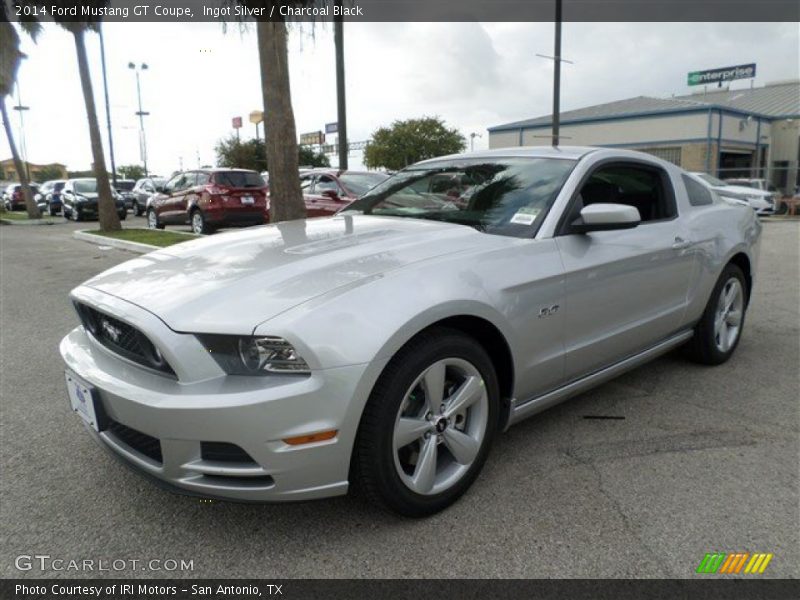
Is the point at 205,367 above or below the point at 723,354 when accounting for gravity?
above

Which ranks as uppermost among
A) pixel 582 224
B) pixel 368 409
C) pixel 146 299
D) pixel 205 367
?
pixel 582 224

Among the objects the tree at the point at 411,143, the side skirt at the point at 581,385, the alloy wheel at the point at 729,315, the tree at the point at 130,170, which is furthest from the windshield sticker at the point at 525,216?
the tree at the point at 130,170

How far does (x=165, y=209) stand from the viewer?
15453 millimetres

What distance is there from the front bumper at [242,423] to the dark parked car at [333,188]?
917 cm

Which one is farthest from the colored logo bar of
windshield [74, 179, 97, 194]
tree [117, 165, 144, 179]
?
tree [117, 165, 144, 179]

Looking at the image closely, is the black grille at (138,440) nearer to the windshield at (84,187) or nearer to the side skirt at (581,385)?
the side skirt at (581,385)

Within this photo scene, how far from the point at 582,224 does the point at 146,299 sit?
2.02 metres

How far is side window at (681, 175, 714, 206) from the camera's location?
413 cm

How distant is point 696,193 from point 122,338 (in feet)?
12.0

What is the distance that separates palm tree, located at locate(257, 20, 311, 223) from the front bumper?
5.73 meters

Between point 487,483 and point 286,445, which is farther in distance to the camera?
point 487,483

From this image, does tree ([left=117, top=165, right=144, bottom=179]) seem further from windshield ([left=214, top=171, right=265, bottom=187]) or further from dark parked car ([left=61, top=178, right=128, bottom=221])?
windshield ([left=214, top=171, right=265, bottom=187])
